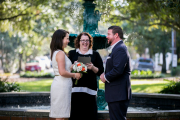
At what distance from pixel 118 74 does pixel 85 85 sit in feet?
3.54

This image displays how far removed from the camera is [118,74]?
400 cm

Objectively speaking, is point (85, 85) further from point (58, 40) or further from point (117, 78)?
point (58, 40)

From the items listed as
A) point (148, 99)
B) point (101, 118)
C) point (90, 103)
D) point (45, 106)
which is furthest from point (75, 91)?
point (148, 99)

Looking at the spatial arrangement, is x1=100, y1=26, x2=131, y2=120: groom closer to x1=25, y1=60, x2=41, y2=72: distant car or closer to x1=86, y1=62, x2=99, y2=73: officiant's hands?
x1=86, y1=62, x2=99, y2=73: officiant's hands

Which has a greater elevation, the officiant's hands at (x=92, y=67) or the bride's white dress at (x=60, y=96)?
the officiant's hands at (x=92, y=67)

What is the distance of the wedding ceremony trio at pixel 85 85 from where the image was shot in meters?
4.09

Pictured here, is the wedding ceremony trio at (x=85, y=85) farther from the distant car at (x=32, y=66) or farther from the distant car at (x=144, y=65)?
the distant car at (x=32, y=66)

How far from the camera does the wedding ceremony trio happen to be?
409cm

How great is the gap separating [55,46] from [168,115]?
2.80m

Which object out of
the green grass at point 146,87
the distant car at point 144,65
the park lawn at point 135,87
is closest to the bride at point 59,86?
the park lawn at point 135,87

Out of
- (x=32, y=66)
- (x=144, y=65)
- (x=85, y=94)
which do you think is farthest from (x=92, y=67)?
(x=32, y=66)

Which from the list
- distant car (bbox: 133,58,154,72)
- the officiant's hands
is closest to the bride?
the officiant's hands

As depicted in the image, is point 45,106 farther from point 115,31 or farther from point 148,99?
point 115,31

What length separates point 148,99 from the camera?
321 inches
